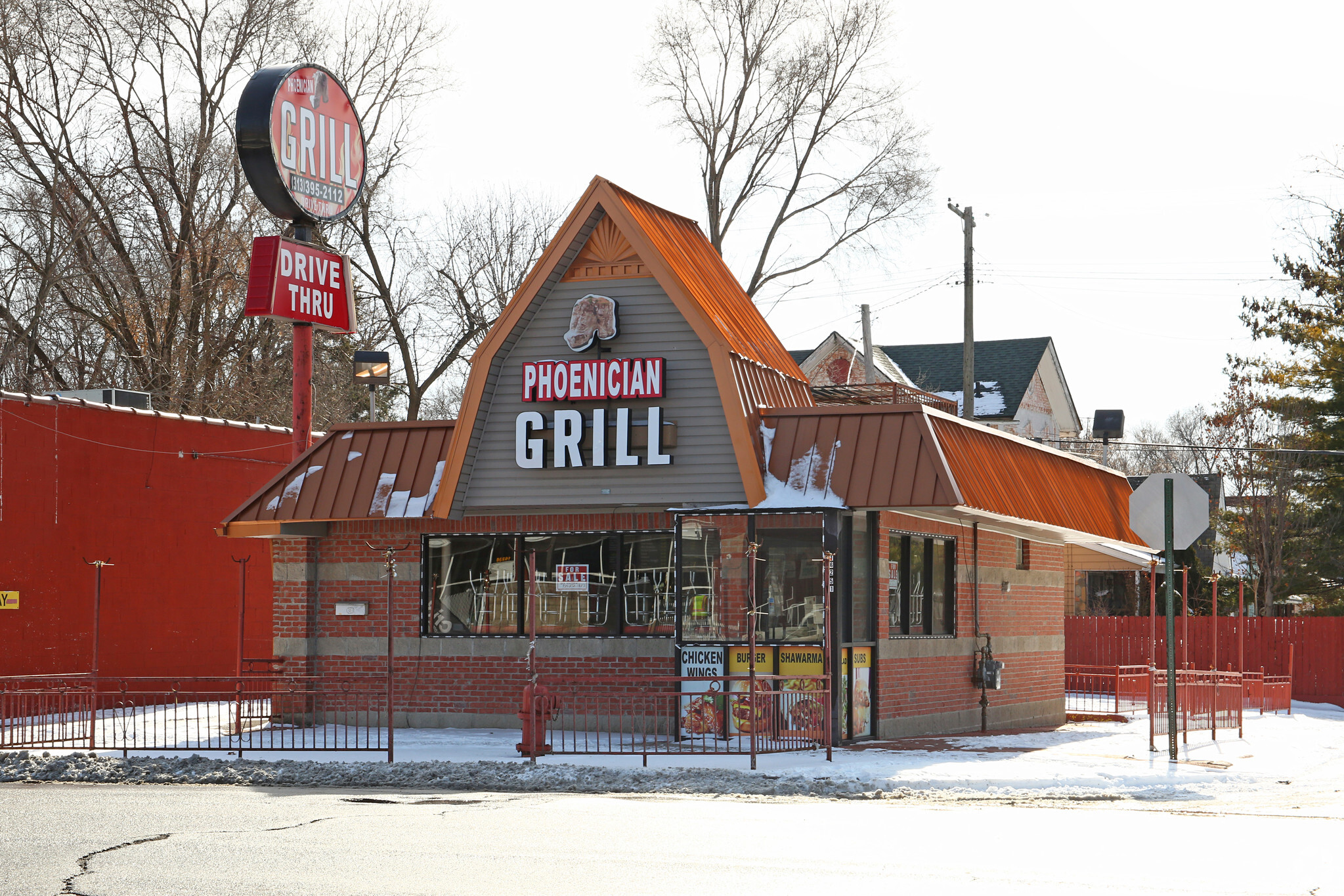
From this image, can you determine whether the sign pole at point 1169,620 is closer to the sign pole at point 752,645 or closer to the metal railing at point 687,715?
the metal railing at point 687,715

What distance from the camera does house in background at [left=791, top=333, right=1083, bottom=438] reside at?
54.2 metres

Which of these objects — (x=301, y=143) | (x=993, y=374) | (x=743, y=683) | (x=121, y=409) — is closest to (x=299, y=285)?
(x=301, y=143)

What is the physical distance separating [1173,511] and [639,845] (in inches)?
354

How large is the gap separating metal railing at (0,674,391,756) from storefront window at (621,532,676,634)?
3.61 meters

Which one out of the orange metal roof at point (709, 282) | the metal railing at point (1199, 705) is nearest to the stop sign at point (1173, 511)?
the metal railing at point (1199, 705)

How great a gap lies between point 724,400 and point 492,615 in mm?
4853

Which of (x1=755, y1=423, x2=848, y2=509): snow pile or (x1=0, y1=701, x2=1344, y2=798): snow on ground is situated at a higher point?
(x1=755, y1=423, x2=848, y2=509): snow pile

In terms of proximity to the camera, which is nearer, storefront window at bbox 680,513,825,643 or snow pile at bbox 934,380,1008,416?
storefront window at bbox 680,513,825,643

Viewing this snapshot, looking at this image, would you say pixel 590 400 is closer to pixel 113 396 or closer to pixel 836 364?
pixel 113 396

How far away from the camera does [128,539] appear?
23.7 m

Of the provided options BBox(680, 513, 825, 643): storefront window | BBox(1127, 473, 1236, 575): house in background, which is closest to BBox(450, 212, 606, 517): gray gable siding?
BBox(680, 513, 825, 643): storefront window

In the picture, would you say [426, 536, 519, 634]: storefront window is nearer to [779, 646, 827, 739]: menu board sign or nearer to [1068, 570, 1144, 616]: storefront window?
[779, 646, 827, 739]: menu board sign

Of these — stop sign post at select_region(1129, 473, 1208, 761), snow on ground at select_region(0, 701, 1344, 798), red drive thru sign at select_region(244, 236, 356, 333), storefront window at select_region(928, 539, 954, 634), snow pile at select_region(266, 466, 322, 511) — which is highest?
red drive thru sign at select_region(244, 236, 356, 333)

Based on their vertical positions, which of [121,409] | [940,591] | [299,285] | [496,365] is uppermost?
[299,285]
